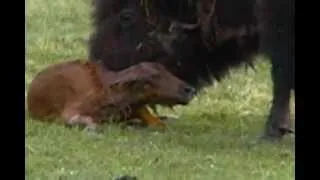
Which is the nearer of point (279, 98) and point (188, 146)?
point (188, 146)

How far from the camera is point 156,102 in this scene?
14.3 ft

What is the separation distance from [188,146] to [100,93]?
0.78m

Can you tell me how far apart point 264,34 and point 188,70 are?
529 mm

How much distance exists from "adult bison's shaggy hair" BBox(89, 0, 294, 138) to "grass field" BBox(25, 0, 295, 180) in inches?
6.1

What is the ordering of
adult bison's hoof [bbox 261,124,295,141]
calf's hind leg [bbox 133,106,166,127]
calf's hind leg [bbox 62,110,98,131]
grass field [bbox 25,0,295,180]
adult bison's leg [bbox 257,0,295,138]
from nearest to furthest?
grass field [bbox 25,0,295,180] → adult bison's leg [bbox 257,0,295,138] → adult bison's hoof [bbox 261,124,295,141] → calf's hind leg [bbox 62,110,98,131] → calf's hind leg [bbox 133,106,166,127]

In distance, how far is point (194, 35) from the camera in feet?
14.3

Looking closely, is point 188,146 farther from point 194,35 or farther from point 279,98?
point 194,35

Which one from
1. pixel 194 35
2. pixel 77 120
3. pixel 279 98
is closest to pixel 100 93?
pixel 77 120

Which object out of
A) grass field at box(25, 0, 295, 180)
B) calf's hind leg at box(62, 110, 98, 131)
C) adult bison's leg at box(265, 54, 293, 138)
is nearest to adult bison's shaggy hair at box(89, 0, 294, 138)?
adult bison's leg at box(265, 54, 293, 138)

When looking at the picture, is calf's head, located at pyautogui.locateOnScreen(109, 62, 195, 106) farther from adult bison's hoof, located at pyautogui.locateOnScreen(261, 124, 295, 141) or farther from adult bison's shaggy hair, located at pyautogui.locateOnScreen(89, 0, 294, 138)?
adult bison's hoof, located at pyautogui.locateOnScreen(261, 124, 295, 141)

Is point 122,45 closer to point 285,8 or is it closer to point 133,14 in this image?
point 133,14

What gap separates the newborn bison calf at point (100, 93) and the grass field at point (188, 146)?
15 centimetres

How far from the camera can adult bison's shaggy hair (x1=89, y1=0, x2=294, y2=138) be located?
14.0ft
